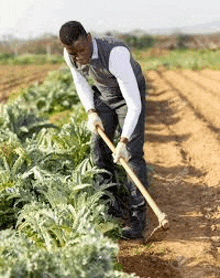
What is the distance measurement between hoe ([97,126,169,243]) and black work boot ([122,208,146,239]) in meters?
0.15

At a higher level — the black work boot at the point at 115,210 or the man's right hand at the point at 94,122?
the man's right hand at the point at 94,122

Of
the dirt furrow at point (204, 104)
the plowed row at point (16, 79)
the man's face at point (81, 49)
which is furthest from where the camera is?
the plowed row at point (16, 79)

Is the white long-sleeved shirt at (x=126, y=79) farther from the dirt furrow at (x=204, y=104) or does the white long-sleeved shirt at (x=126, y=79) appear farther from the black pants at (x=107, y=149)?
the dirt furrow at (x=204, y=104)

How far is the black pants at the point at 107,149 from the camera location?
438 centimetres

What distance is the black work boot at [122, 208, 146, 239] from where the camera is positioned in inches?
172

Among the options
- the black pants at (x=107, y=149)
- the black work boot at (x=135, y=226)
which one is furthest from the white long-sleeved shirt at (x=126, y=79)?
the black work boot at (x=135, y=226)

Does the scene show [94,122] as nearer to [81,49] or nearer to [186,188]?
[81,49]

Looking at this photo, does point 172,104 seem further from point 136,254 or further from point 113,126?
point 136,254

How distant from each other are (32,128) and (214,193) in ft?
9.28

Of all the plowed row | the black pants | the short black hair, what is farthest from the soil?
the plowed row

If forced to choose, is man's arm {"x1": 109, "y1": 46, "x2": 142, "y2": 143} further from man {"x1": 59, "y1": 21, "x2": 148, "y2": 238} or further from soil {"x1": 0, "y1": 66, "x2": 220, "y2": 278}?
soil {"x1": 0, "y1": 66, "x2": 220, "y2": 278}

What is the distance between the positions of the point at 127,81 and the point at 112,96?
50cm

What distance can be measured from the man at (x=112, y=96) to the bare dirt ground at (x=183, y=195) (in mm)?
423

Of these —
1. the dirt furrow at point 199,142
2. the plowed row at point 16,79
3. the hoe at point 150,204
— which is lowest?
the plowed row at point 16,79
